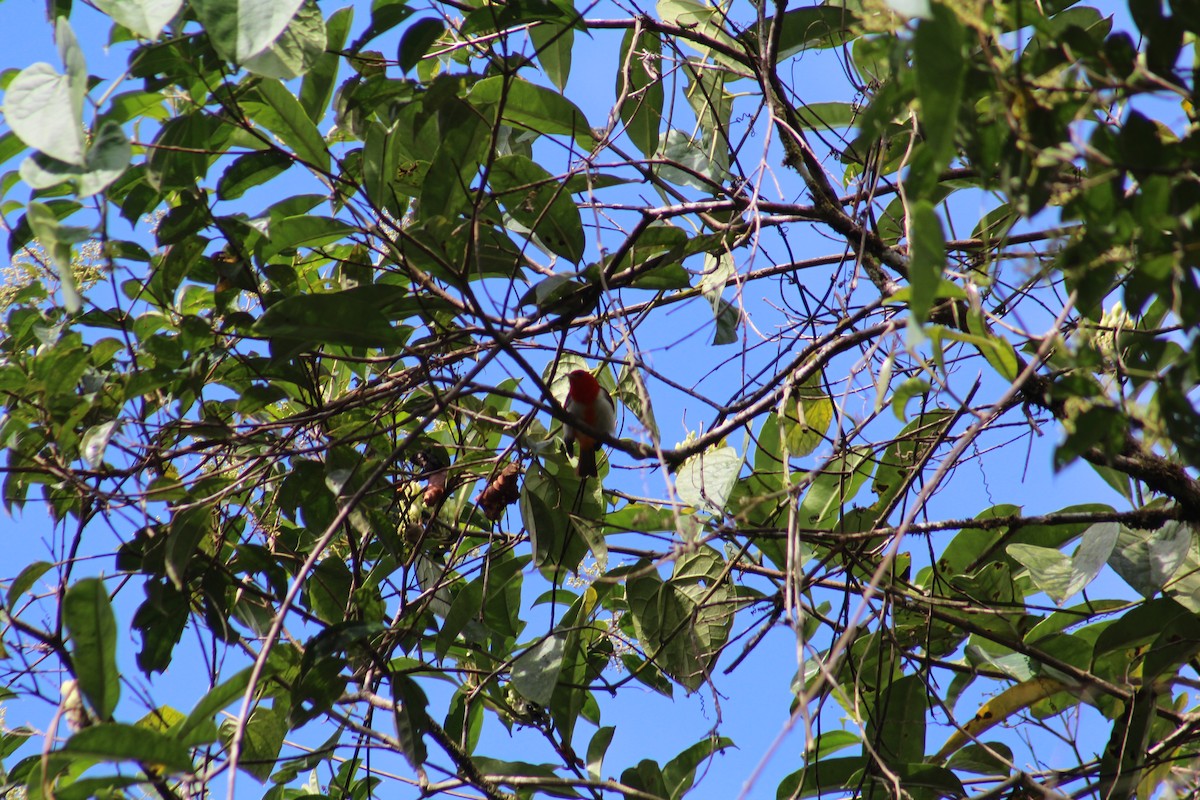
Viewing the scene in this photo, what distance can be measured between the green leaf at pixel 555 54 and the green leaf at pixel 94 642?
1.49 metres

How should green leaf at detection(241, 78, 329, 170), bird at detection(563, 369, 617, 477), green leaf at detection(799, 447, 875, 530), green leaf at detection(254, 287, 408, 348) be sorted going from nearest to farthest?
1. green leaf at detection(254, 287, 408, 348)
2. green leaf at detection(241, 78, 329, 170)
3. bird at detection(563, 369, 617, 477)
4. green leaf at detection(799, 447, 875, 530)

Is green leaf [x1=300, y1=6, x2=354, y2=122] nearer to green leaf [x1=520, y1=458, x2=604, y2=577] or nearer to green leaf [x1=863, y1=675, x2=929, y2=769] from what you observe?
green leaf [x1=520, y1=458, x2=604, y2=577]

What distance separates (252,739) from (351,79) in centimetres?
152

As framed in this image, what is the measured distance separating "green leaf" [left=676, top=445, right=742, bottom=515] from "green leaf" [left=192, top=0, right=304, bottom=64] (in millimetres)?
1217

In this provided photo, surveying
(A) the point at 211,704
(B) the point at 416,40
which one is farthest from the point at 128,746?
(B) the point at 416,40

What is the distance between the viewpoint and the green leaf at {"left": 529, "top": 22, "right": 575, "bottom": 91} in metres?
2.26

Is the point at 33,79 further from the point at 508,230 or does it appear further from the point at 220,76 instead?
the point at 508,230

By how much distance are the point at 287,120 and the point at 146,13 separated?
0.67 metres

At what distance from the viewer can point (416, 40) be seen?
6.34 ft

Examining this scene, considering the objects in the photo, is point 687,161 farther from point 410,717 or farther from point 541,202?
point 410,717

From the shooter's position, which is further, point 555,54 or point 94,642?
point 555,54

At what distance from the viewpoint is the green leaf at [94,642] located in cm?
144

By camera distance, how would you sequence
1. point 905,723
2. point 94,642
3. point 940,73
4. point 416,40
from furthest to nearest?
point 905,723
point 416,40
point 94,642
point 940,73

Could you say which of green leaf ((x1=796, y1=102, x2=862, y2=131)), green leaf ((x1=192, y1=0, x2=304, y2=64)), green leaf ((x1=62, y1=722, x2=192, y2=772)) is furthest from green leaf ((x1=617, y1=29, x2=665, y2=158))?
green leaf ((x1=62, y1=722, x2=192, y2=772))
